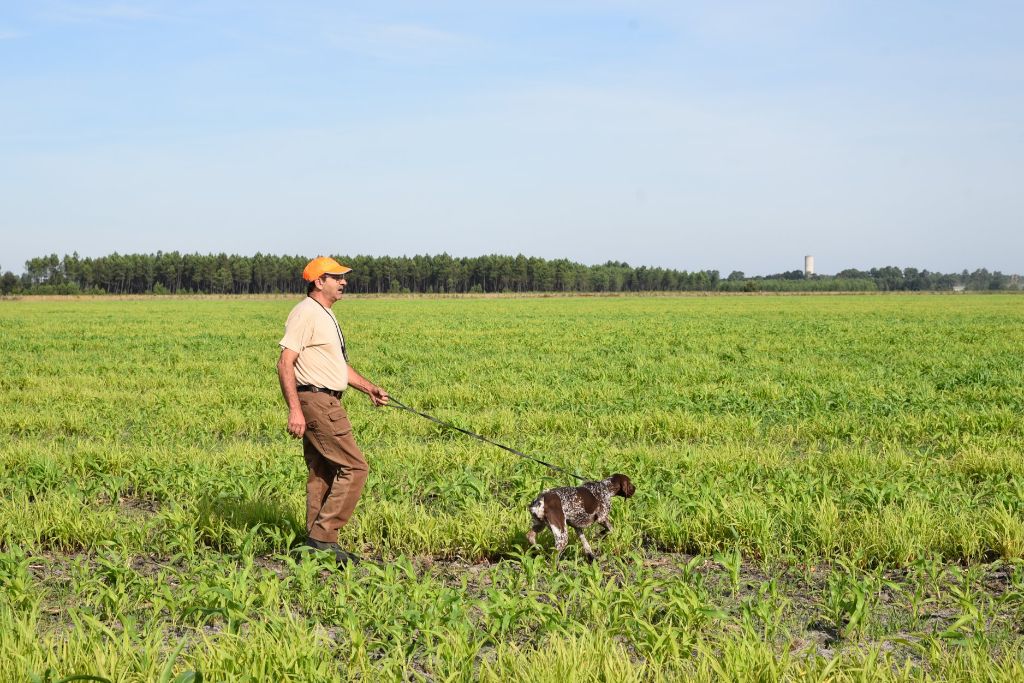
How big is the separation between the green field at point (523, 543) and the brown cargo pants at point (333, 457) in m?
0.32

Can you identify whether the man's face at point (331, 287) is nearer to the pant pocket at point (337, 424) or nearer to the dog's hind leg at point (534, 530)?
the pant pocket at point (337, 424)

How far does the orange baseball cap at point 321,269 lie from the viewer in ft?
18.9

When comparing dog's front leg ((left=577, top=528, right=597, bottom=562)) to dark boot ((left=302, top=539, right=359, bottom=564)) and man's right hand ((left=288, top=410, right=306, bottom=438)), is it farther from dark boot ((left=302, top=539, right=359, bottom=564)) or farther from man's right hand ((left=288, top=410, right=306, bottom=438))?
man's right hand ((left=288, top=410, right=306, bottom=438))

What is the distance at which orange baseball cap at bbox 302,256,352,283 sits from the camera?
576 centimetres

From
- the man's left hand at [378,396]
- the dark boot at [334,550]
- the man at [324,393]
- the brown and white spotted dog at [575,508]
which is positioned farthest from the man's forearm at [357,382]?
the brown and white spotted dog at [575,508]

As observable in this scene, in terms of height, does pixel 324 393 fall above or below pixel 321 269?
below

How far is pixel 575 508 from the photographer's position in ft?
18.1

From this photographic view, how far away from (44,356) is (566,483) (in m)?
19.0

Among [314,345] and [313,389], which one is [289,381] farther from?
[314,345]

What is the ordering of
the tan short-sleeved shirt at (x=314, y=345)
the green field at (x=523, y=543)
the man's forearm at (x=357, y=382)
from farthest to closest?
1. the man's forearm at (x=357, y=382)
2. the tan short-sleeved shirt at (x=314, y=345)
3. the green field at (x=523, y=543)

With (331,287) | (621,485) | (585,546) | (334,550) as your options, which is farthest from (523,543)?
(331,287)

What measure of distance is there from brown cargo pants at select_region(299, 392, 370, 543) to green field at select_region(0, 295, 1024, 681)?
12.7 inches

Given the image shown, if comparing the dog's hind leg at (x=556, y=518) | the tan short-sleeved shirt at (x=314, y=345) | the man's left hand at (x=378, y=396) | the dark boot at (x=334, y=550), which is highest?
the tan short-sleeved shirt at (x=314, y=345)

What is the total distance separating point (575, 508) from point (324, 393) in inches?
74.2
